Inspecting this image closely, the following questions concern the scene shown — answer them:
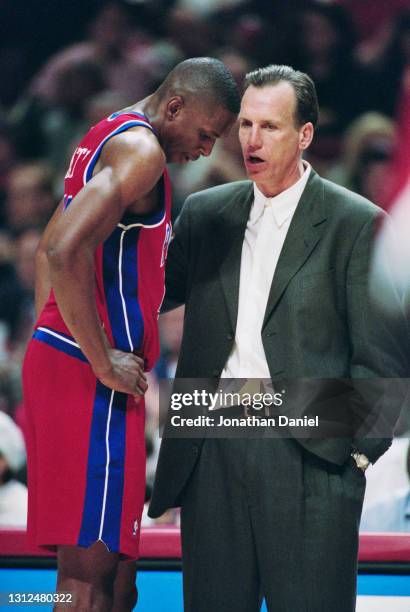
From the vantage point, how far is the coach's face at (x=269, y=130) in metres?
2.13

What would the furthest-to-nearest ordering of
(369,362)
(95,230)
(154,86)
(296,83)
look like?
1. (154,86)
2. (296,83)
3. (369,362)
4. (95,230)

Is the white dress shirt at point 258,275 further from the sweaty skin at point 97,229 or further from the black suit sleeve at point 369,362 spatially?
the sweaty skin at point 97,229

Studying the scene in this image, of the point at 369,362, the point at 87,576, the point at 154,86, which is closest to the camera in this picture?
the point at 87,576

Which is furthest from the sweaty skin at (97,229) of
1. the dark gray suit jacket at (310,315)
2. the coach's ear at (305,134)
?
the coach's ear at (305,134)

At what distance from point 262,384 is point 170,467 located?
0.97ft

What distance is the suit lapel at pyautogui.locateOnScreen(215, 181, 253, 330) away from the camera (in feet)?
7.13

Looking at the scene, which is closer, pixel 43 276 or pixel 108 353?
pixel 108 353

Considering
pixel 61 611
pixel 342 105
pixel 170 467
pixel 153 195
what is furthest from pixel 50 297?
pixel 342 105

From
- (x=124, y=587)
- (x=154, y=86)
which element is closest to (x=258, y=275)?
(x=124, y=587)

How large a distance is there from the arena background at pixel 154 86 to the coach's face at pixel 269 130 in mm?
1063

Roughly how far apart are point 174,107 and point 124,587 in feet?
3.44

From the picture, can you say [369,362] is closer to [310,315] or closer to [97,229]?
[310,315]

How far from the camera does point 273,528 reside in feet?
6.82

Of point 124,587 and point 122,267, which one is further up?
point 122,267
